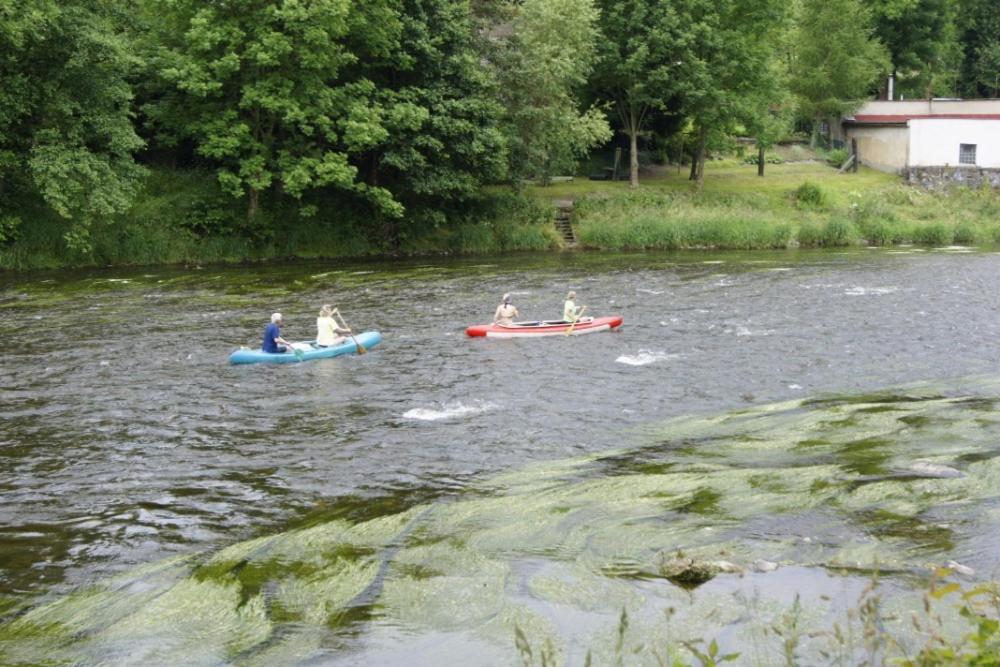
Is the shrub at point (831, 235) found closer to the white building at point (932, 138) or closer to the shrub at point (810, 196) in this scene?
the shrub at point (810, 196)

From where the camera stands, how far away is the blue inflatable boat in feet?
76.4

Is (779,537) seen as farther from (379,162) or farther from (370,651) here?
(379,162)

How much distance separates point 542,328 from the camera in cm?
2641

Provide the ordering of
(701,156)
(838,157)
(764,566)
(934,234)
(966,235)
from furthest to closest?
(838,157), (701,156), (966,235), (934,234), (764,566)

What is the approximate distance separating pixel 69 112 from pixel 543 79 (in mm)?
18850

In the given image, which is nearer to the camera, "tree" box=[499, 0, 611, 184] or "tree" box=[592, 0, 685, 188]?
"tree" box=[499, 0, 611, 184]

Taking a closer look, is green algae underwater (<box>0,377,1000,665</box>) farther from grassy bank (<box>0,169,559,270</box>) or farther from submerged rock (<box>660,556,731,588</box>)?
grassy bank (<box>0,169,559,270</box>)

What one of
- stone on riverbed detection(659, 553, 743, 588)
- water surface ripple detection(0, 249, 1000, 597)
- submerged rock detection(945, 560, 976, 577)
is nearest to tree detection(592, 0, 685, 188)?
water surface ripple detection(0, 249, 1000, 597)

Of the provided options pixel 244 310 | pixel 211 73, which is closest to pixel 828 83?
pixel 211 73

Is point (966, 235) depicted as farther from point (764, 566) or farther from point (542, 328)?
point (764, 566)

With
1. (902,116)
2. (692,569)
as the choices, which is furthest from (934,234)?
(692,569)

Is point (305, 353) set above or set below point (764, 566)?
above

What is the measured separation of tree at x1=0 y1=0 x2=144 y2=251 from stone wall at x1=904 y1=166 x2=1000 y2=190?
41415 millimetres

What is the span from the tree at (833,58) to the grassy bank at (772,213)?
6.90m
